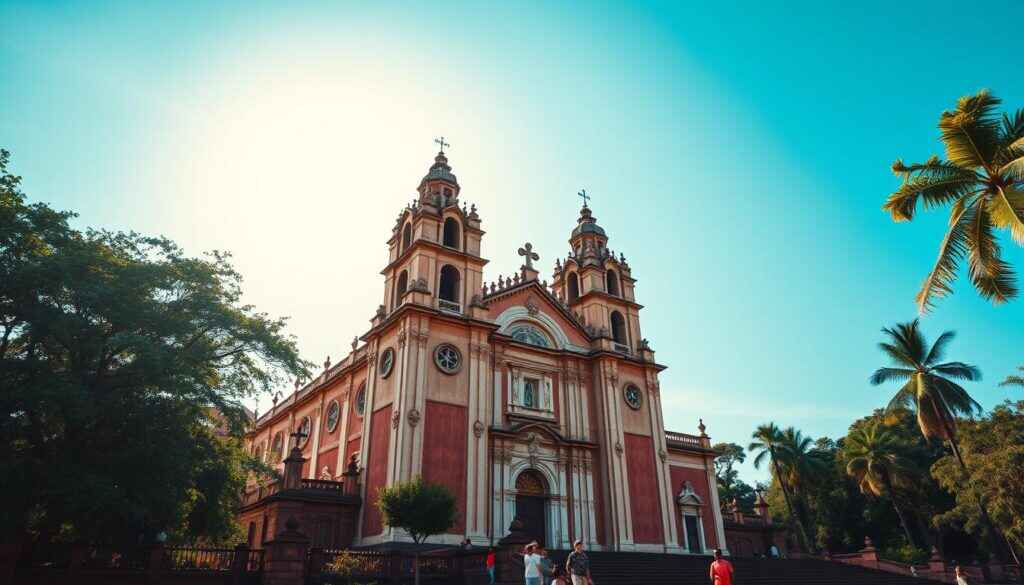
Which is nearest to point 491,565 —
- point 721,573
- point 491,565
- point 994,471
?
point 491,565

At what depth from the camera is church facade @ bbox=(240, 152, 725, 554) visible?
23.9m

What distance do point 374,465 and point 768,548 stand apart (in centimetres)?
2187

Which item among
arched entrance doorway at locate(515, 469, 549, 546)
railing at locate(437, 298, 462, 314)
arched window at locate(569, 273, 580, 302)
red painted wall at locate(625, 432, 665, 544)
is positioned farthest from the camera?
arched window at locate(569, 273, 580, 302)

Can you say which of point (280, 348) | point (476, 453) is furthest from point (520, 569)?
point (280, 348)

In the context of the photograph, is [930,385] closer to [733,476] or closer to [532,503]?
[532,503]

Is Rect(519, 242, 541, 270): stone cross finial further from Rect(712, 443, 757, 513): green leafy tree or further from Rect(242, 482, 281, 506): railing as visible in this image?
Rect(712, 443, 757, 513): green leafy tree

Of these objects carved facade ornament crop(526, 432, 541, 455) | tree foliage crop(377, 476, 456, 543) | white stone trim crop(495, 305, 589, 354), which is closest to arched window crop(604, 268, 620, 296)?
white stone trim crop(495, 305, 589, 354)

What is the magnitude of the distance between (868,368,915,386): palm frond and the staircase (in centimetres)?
988

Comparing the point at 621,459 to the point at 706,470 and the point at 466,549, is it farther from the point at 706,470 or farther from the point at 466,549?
the point at 466,549

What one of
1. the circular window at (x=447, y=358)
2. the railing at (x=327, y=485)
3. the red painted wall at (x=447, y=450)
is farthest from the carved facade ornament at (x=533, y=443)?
the railing at (x=327, y=485)

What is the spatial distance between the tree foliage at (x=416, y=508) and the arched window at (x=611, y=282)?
1841 cm

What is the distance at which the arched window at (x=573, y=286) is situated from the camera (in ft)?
113

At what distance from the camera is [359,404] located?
28.3 m

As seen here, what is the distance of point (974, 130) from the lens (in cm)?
1408
